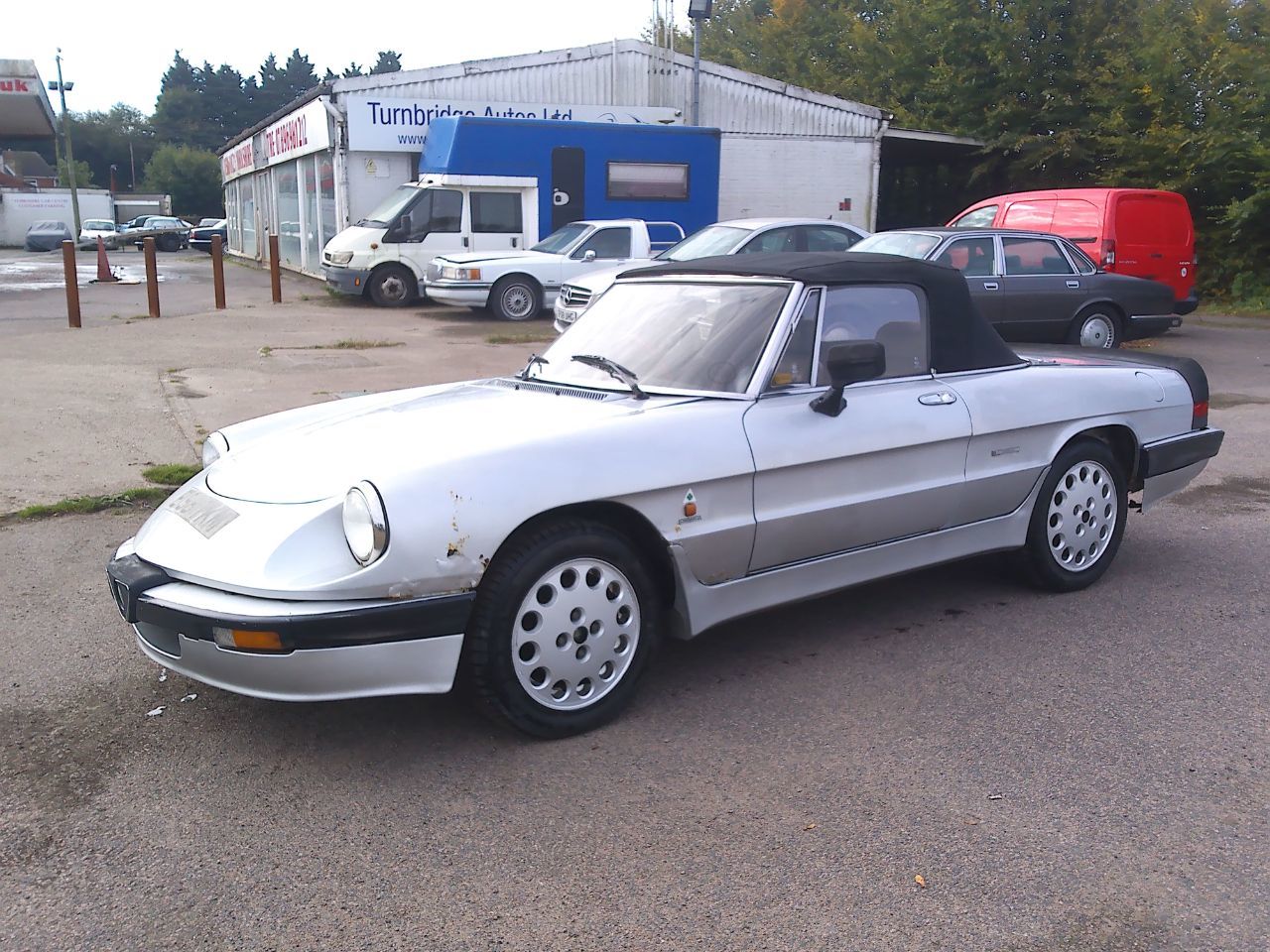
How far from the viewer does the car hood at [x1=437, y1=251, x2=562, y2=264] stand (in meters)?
16.6

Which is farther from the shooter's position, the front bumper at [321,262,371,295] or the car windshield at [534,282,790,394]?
the front bumper at [321,262,371,295]

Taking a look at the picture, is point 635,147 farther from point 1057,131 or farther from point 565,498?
point 565,498

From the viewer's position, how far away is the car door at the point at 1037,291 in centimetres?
1179

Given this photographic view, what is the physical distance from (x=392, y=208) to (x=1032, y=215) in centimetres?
986

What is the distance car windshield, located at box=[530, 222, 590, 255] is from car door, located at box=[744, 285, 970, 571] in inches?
511

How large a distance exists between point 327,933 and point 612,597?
1382mm

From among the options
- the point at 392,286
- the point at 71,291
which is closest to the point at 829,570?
the point at 71,291

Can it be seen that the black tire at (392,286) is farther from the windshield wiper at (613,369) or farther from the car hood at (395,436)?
the windshield wiper at (613,369)

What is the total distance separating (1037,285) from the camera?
11906mm

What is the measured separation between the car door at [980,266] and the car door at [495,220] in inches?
364

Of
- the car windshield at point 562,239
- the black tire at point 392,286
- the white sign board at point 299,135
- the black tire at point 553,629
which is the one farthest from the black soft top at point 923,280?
the white sign board at point 299,135

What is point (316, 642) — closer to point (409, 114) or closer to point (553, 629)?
point (553, 629)

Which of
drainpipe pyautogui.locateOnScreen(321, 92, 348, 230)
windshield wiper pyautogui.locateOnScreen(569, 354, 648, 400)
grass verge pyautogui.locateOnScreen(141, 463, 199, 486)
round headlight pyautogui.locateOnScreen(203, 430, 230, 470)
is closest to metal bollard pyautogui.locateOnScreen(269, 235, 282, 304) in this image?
drainpipe pyautogui.locateOnScreen(321, 92, 348, 230)

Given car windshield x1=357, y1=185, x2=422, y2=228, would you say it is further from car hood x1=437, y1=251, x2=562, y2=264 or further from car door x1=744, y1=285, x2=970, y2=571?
car door x1=744, y1=285, x2=970, y2=571
